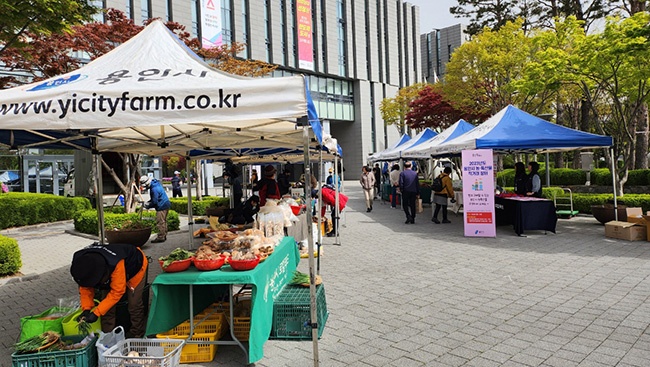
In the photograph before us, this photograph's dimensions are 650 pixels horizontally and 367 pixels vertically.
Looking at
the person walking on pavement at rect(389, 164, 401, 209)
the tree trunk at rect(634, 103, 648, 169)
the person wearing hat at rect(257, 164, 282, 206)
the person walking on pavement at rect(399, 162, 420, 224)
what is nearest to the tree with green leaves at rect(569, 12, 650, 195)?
the tree trunk at rect(634, 103, 648, 169)

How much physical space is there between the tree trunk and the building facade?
27492 millimetres

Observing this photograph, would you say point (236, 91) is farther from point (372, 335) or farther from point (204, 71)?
point (372, 335)

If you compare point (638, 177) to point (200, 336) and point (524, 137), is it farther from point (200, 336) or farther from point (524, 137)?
point (200, 336)

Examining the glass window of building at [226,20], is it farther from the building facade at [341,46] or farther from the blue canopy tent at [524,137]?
the blue canopy tent at [524,137]

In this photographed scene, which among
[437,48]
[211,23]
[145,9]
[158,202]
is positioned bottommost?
[158,202]

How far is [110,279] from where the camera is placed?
12.6ft

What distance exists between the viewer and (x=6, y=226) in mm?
14539

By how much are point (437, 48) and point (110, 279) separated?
6535cm

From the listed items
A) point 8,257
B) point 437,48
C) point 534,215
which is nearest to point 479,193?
point 534,215

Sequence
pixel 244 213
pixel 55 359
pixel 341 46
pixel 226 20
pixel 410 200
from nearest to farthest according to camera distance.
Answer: pixel 55 359 → pixel 244 213 → pixel 410 200 → pixel 226 20 → pixel 341 46

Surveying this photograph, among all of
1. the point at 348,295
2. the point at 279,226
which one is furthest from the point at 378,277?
the point at 279,226

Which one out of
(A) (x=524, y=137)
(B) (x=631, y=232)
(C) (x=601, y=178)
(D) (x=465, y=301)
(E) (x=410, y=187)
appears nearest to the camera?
(D) (x=465, y=301)

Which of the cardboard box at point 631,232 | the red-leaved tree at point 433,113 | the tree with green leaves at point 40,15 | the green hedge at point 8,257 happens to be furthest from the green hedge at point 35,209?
the red-leaved tree at point 433,113

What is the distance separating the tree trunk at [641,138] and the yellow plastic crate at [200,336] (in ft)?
61.8
